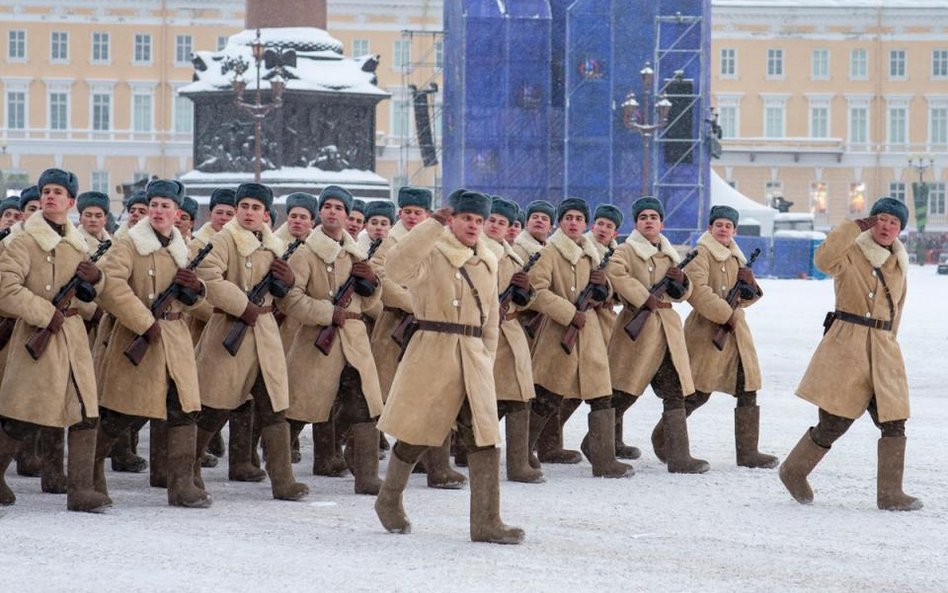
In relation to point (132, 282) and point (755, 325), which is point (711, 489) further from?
point (755, 325)

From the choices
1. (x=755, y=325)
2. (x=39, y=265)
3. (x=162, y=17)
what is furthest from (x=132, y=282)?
(x=162, y=17)

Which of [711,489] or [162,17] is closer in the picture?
[711,489]

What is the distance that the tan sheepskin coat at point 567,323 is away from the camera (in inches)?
385

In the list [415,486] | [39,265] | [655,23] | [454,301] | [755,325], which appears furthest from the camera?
[655,23]

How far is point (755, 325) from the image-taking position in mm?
22281

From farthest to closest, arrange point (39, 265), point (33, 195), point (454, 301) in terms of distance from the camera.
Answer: point (33, 195) < point (39, 265) < point (454, 301)

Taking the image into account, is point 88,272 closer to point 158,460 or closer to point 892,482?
point 158,460

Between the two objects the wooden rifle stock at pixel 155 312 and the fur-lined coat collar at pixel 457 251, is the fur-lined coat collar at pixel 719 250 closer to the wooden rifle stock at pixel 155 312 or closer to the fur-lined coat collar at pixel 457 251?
the fur-lined coat collar at pixel 457 251

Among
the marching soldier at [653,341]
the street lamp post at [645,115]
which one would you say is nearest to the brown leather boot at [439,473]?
the marching soldier at [653,341]

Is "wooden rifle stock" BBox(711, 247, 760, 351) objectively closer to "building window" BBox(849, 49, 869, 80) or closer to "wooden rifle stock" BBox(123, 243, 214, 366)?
"wooden rifle stock" BBox(123, 243, 214, 366)

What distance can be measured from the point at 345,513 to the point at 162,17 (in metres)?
54.3

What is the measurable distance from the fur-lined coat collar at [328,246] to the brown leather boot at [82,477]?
1.48 m

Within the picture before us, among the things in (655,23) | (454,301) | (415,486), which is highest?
(655,23)

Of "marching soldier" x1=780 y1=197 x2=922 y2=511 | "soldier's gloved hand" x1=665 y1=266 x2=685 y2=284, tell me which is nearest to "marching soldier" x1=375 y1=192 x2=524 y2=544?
"marching soldier" x1=780 y1=197 x2=922 y2=511
